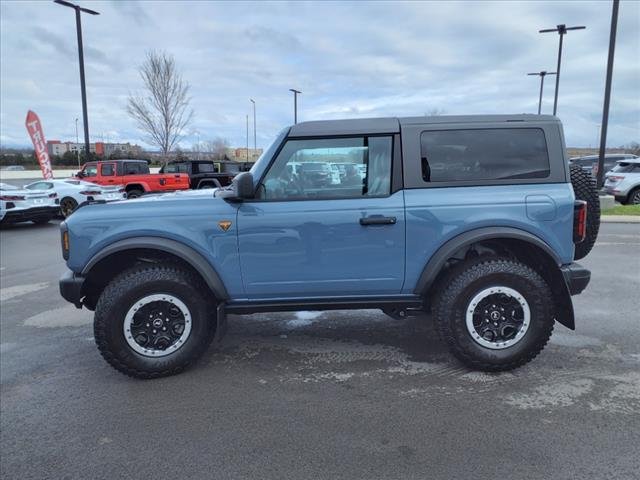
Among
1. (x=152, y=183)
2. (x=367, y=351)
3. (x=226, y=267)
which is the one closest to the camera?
(x=226, y=267)

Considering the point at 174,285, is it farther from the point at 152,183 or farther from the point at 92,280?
the point at 152,183

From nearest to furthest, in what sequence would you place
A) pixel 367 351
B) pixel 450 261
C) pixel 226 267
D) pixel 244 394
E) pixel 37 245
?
pixel 244 394
pixel 226 267
pixel 450 261
pixel 367 351
pixel 37 245

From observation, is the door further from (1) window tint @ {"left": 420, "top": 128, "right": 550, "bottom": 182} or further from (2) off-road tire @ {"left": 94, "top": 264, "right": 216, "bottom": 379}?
(2) off-road tire @ {"left": 94, "top": 264, "right": 216, "bottom": 379}

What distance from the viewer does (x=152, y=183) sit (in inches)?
732

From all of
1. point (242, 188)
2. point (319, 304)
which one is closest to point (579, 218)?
point (319, 304)

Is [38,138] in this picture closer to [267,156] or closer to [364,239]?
[267,156]

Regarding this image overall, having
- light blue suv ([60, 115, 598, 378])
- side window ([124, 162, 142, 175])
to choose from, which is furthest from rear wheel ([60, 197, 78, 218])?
light blue suv ([60, 115, 598, 378])

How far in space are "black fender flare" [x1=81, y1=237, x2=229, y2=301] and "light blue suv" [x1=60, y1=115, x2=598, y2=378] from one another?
12 millimetres

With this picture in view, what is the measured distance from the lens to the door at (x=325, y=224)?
12.0 feet

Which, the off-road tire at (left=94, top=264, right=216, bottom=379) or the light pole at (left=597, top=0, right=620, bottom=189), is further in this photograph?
the light pole at (left=597, top=0, right=620, bottom=189)

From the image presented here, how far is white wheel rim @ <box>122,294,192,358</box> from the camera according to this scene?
371cm

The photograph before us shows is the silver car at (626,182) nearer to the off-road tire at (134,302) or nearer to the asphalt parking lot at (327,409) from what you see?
the asphalt parking lot at (327,409)

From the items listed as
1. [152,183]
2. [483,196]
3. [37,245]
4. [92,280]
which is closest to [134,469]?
[92,280]

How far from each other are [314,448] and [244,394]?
0.87 meters
